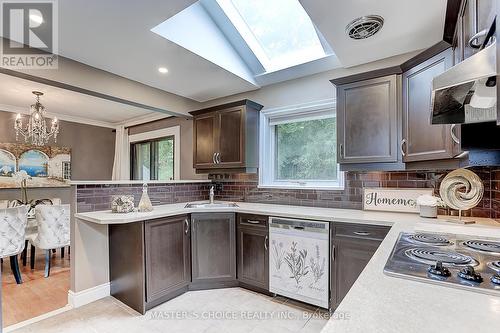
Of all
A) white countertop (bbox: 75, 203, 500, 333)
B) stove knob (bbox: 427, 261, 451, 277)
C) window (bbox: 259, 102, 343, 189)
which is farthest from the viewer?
window (bbox: 259, 102, 343, 189)

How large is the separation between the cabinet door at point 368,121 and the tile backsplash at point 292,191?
0.37m

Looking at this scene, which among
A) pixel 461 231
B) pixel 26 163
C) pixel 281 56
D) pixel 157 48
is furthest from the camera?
pixel 26 163

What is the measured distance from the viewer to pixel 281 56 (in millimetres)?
2926

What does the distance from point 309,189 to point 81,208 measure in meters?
2.41

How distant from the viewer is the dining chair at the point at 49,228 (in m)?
3.09

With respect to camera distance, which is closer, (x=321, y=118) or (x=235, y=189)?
→ (x=321, y=118)

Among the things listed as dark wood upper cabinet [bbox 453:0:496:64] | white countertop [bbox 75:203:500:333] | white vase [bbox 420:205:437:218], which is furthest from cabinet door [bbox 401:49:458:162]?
white countertop [bbox 75:203:500:333]

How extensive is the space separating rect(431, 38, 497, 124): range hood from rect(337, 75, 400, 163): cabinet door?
1042 millimetres

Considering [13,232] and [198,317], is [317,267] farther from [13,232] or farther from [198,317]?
[13,232]

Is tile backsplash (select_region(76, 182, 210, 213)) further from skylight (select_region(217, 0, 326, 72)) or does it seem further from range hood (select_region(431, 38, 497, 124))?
range hood (select_region(431, 38, 497, 124))

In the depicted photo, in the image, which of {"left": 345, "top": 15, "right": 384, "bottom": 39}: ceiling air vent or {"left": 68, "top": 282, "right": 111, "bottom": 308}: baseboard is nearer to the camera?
{"left": 345, "top": 15, "right": 384, "bottom": 39}: ceiling air vent

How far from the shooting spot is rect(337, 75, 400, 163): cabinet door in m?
2.19

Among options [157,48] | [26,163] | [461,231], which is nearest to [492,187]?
[461,231]

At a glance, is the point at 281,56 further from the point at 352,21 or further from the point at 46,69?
the point at 46,69
